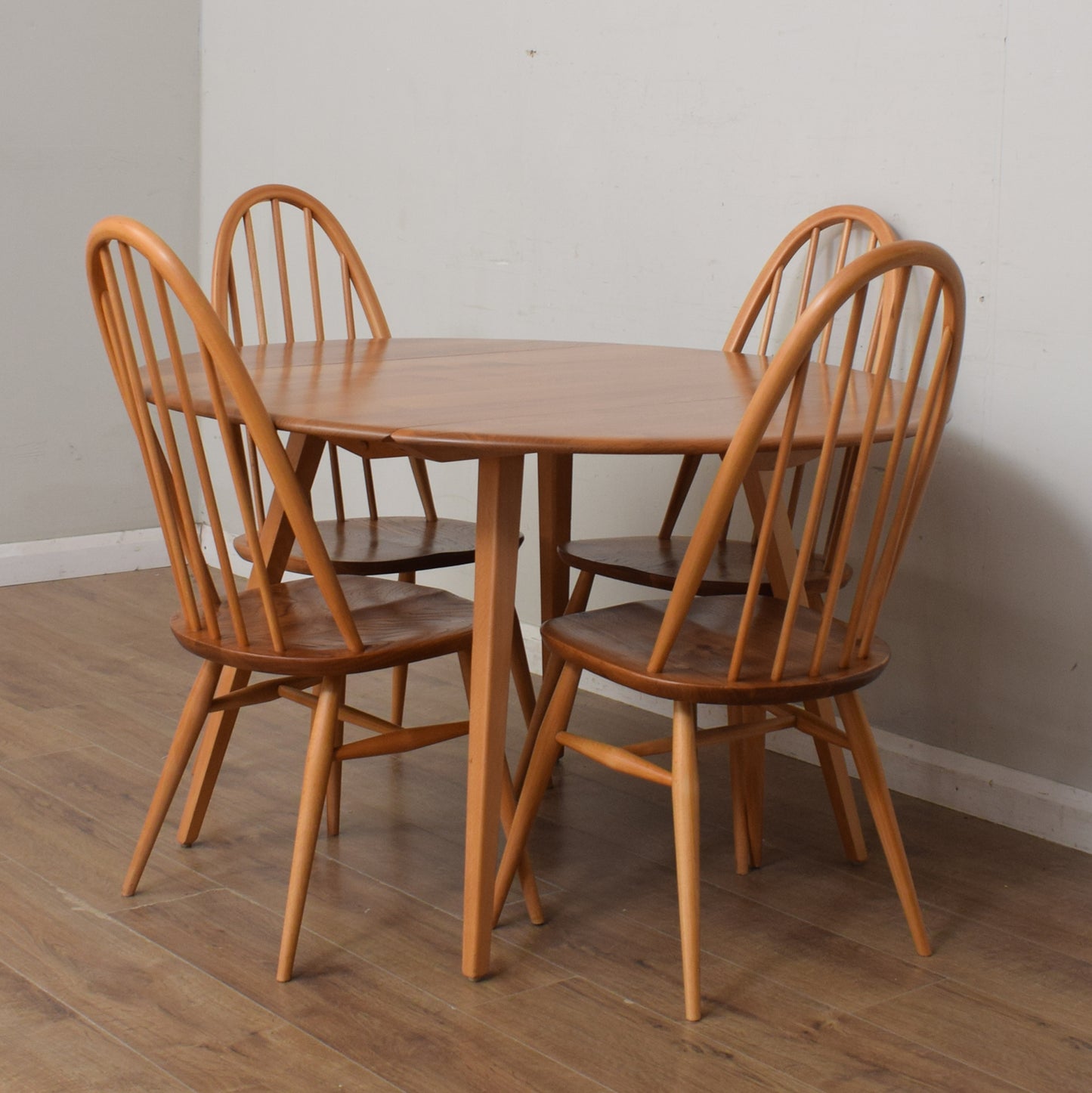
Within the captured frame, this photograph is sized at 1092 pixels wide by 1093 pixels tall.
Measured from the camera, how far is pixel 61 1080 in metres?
1.48

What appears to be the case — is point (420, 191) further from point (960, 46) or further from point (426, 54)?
point (960, 46)

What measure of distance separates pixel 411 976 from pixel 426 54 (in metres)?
2.21

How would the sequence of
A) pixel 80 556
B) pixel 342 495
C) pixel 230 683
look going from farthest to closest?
pixel 80 556, pixel 342 495, pixel 230 683

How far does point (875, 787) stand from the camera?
1.78m

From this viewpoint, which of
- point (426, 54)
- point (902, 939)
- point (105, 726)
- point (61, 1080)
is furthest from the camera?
point (426, 54)

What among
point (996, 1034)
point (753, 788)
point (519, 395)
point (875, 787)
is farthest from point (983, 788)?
point (519, 395)

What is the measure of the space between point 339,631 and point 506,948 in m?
0.47

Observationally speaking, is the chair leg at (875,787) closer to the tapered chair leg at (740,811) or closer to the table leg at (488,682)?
the tapered chair leg at (740,811)

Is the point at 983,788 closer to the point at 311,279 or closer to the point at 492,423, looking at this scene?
the point at 492,423

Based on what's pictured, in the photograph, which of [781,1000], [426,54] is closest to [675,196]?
[426,54]

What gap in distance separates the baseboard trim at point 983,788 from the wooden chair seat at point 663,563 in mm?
432

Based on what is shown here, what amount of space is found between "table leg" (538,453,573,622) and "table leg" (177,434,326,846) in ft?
1.36

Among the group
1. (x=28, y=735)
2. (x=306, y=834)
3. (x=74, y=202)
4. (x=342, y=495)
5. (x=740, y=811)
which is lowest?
(x=28, y=735)

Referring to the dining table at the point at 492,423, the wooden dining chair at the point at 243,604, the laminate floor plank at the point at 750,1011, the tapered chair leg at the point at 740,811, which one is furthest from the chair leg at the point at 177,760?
the tapered chair leg at the point at 740,811
